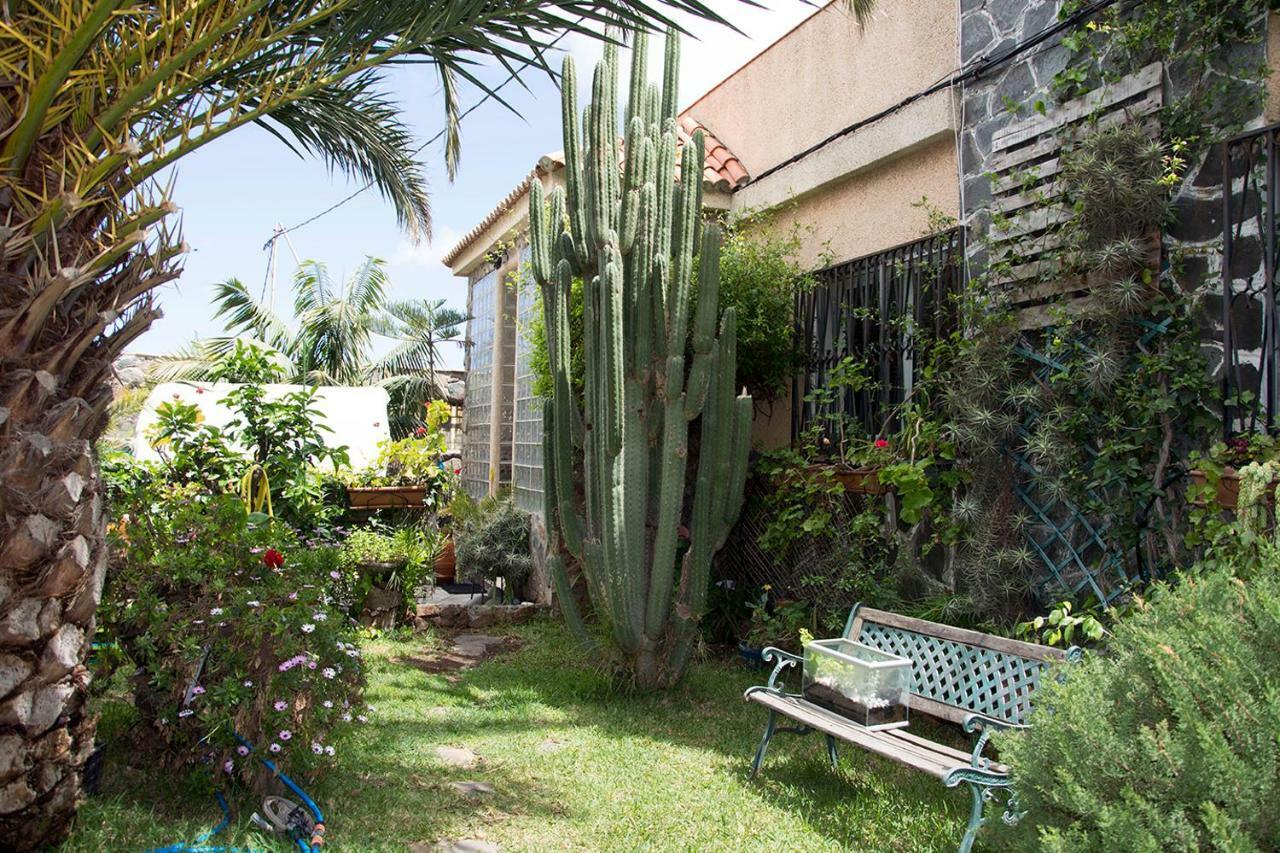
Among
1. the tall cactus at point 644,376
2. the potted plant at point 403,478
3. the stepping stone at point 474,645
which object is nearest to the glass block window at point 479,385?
the potted plant at point 403,478

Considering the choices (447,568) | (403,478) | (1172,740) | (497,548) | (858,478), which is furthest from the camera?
(447,568)

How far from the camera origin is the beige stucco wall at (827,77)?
6.70 m

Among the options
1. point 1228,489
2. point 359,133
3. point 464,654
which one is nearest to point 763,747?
point 1228,489

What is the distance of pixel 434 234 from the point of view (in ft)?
26.5

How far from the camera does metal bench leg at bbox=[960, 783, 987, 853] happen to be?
320cm

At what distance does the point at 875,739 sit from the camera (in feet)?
13.3

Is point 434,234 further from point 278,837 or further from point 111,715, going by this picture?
point 278,837

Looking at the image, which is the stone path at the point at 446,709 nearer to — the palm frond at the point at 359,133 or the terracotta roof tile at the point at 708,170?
the palm frond at the point at 359,133

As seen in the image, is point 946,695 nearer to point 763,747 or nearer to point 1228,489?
point 763,747

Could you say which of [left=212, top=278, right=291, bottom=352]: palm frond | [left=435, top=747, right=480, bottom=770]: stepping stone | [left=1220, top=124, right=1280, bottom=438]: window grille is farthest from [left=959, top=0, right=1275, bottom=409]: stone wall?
[left=212, top=278, right=291, bottom=352]: palm frond

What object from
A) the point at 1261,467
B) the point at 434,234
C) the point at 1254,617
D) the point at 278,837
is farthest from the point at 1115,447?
the point at 434,234

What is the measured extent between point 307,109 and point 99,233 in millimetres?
2172

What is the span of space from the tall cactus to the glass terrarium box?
4.83ft

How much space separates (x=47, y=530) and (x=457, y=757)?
255 cm
